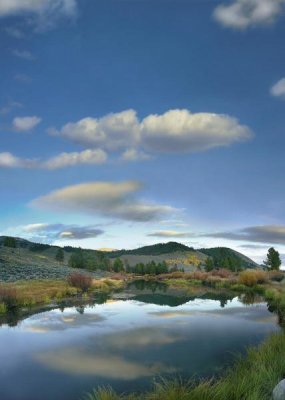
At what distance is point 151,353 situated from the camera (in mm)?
18719

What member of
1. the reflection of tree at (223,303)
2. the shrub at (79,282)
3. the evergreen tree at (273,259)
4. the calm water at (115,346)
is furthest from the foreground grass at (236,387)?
the evergreen tree at (273,259)

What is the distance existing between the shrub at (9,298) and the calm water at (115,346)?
11.6 feet

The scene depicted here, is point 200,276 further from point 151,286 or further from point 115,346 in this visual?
point 115,346

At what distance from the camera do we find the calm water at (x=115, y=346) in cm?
1469

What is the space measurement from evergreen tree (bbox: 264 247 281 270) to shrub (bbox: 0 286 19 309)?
64.0m

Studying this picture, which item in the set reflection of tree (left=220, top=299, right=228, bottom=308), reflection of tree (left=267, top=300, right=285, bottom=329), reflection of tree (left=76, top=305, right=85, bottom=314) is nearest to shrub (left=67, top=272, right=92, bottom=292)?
reflection of tree (left=76, top=305, right=85, bottom=314)

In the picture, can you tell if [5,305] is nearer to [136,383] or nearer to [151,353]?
[151,353]

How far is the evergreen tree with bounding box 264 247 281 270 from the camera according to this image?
87.3 meters

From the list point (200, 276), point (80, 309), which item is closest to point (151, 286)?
point (200, 276)

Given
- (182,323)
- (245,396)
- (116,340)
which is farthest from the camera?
(182,323)

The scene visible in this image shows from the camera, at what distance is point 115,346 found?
65.9 ft

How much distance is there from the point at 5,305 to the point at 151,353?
56.1 ft

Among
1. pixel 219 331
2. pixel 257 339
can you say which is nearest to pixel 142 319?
pixel 219 331

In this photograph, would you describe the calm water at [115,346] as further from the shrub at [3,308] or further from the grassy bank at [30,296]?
the grassy bank at [30,296]
